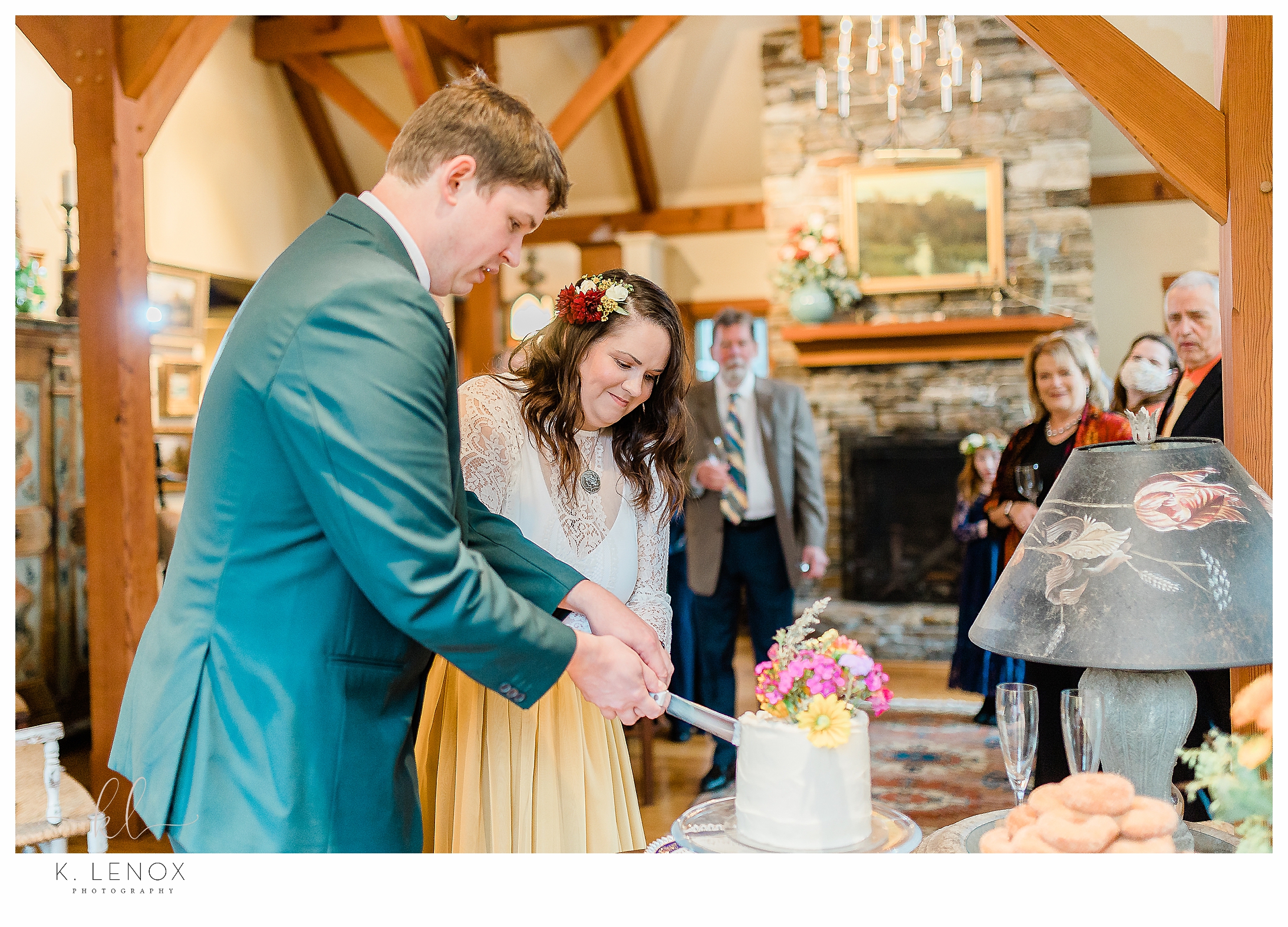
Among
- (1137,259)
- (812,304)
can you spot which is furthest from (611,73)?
(1137,259)

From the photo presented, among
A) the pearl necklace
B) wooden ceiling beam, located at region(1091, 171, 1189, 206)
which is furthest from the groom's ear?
wooden ceiling beam, located at region(1091, 171, 1189, 206)

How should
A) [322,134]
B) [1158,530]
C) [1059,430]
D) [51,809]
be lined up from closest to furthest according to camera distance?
[1158,530] < [51,809] < [1059,430] < [322,134]

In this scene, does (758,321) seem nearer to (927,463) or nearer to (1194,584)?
(927,463)

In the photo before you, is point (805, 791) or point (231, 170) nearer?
point (805, 791)

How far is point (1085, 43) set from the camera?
183cm

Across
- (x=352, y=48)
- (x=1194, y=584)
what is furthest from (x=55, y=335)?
(x=1194, y=584)

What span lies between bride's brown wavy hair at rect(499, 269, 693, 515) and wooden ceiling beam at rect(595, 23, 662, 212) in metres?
5.30

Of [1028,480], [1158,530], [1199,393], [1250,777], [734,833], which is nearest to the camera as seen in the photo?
[1250,777]

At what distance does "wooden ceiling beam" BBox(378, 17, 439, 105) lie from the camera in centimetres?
525

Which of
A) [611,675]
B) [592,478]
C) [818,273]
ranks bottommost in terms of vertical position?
[611,675]

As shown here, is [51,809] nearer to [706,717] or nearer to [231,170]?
[706,717]

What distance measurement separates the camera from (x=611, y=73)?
5.58 m

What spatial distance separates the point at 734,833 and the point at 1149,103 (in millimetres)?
1487

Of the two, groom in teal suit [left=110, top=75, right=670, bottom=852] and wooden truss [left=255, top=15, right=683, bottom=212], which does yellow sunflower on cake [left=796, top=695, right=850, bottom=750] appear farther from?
wooden truss [left=255, top=15, right=683, bottom=212]
